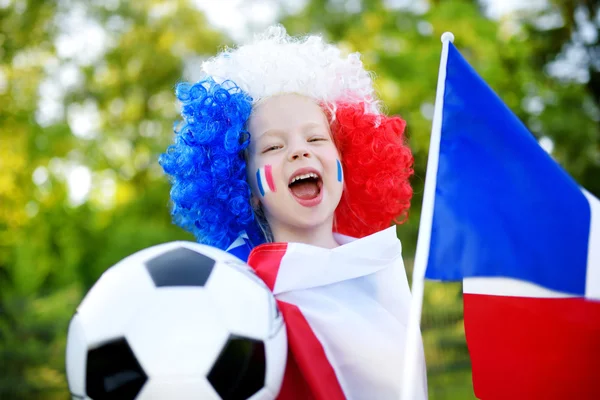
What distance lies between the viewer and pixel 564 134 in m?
14.0

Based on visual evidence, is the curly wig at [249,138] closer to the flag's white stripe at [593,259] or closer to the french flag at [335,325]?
the french flag at [335,325]

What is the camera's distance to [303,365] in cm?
223

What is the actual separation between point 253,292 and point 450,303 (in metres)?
7.98

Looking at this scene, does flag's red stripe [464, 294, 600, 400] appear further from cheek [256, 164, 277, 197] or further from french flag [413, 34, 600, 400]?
cheek [256, 164, 277, 197]

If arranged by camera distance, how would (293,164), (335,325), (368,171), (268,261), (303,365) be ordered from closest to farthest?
(303,365) → (335,325) → (268,261) → (293,164) → (368,171)

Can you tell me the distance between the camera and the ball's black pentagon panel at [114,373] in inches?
69.7

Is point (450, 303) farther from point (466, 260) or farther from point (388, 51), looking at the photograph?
point (466, 260)

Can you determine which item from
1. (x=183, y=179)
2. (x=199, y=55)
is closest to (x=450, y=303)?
(x=183, y=179)

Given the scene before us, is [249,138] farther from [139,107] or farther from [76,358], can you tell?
[139,107]

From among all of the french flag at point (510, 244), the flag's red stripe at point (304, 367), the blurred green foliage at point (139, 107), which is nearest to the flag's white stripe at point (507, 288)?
the french flag at point (510, 244)

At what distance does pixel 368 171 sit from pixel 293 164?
2.16ft

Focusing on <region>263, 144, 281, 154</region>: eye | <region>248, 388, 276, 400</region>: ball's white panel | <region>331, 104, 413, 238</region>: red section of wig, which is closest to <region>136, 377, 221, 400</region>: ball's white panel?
<region>248, 388, 276, 400</region>: ball's white panel

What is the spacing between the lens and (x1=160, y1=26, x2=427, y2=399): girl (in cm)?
235

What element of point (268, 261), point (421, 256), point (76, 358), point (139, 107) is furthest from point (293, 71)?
point (139, 107)
